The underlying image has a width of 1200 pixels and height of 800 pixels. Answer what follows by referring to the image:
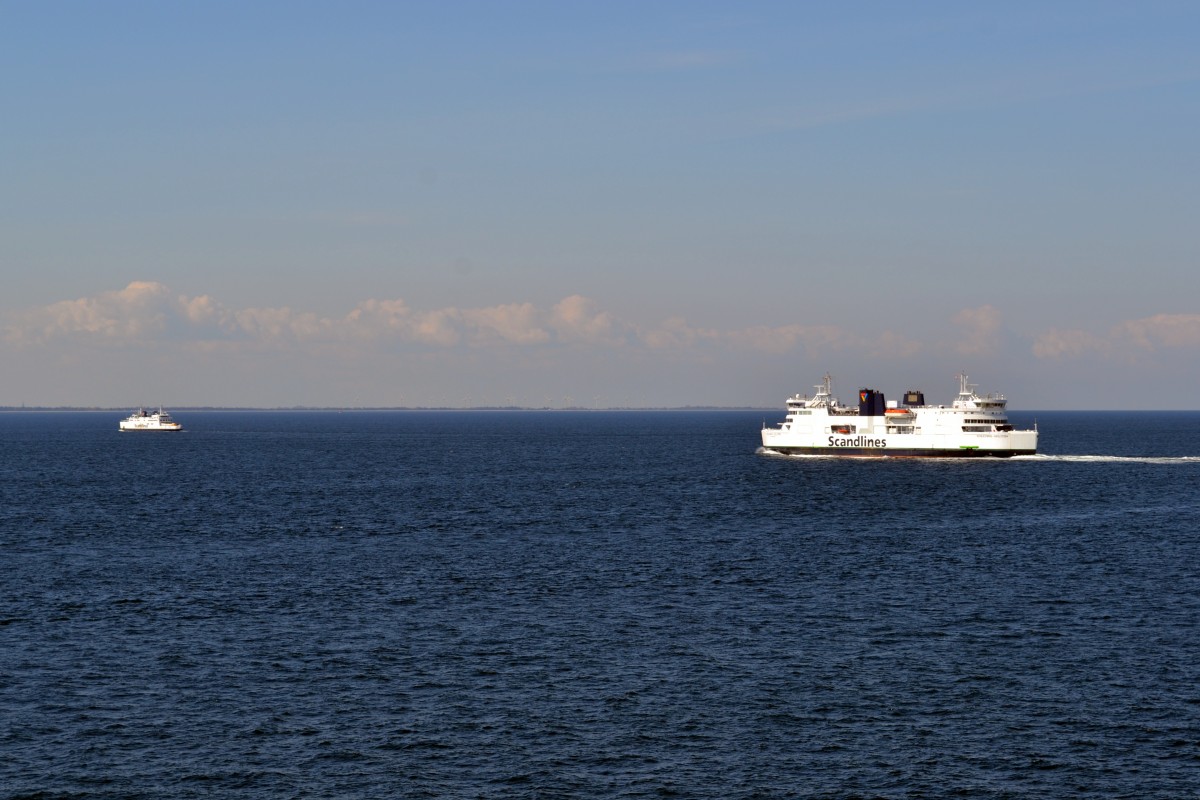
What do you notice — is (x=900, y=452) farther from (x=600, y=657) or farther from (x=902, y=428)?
(x=600, y=657)

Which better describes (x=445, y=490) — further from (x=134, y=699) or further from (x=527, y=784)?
(x=527, y=784)

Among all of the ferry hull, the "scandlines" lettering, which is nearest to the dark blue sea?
the ferry hull

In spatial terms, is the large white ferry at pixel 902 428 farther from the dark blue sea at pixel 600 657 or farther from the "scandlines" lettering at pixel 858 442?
the dark blue sea at pixel 600 657

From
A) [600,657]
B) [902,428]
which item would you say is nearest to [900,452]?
[902,428]

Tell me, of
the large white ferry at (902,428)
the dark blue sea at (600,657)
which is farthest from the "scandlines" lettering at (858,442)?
the dark blue sea at (600,657)

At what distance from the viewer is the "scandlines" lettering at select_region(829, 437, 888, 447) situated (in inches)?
7347

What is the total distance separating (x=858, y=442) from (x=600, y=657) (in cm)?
13999

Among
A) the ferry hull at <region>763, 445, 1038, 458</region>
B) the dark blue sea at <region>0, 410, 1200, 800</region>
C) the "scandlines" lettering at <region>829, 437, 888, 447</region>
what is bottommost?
the dark blue sea at <region>0, 410, 1200, 800</region>

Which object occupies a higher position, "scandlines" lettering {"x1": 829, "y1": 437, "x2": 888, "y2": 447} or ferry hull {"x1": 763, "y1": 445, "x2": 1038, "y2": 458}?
"scandlines" lettering {"x1": 829, "y1": 437, "x2": 888, "y2": 447}

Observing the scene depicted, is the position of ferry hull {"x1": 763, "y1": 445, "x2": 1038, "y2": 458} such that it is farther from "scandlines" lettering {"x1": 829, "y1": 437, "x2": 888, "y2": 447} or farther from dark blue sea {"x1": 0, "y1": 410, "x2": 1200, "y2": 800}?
dark blue sea {"x1": 0, "y1": 410, "x2": 1200, "y2": 800}

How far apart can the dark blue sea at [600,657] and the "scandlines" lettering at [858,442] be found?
7429 cm

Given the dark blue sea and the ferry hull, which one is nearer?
the dark blue sea

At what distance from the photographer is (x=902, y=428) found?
186 metres

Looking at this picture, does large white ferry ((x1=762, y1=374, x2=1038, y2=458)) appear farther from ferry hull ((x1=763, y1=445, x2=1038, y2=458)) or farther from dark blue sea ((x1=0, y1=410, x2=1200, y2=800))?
dark blue sea ((x1=0, y1=410, x2=1200, y2=800))
